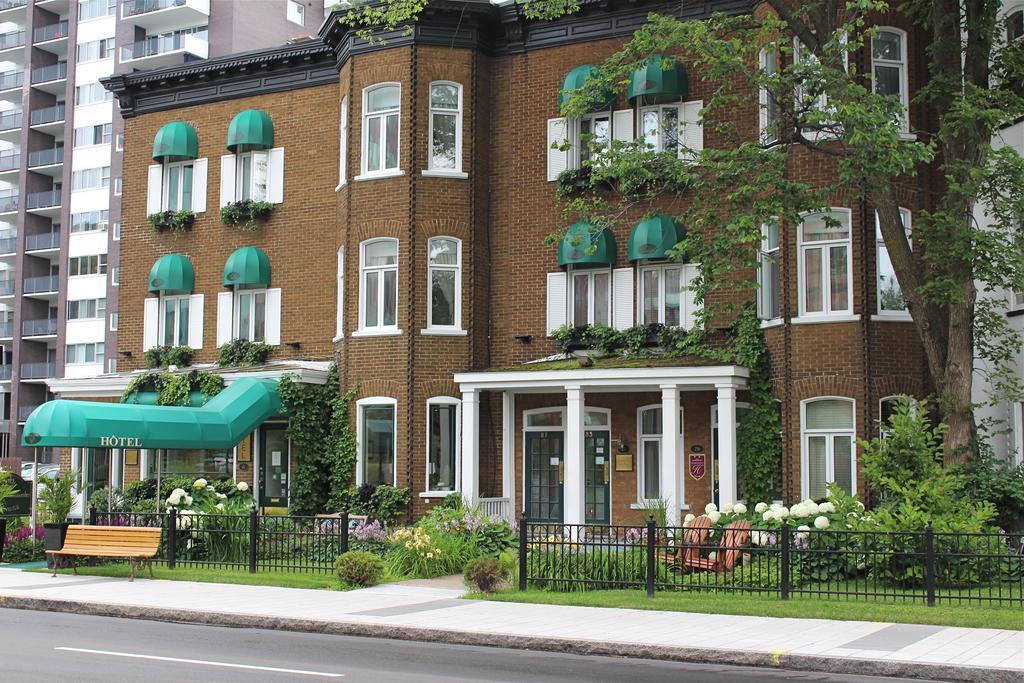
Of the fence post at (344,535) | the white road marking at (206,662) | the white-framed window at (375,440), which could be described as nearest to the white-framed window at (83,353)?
the white-framed window at (375,440)

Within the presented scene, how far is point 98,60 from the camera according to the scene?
70812 mm

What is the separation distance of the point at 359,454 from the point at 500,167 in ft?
24.6

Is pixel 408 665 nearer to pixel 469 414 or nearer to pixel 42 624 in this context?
pixel 42 624

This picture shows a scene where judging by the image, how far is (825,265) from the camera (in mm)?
23125

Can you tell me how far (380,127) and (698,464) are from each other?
10.8m

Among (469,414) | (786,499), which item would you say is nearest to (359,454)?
(469,414)

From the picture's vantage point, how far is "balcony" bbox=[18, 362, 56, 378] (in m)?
71.7

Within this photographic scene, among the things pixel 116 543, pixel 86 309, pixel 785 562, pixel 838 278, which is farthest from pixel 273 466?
pixel 86 309

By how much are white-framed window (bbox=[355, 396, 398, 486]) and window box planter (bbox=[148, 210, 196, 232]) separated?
8494mm

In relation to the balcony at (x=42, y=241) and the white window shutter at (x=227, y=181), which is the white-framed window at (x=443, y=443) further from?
the balcony at (x=42, y=241)

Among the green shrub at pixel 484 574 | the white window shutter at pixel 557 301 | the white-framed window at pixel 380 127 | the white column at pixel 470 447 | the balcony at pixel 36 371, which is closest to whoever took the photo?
the green shrub at pixel 484 574

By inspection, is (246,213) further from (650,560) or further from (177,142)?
(650,560)

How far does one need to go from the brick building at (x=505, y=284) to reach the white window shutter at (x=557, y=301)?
0.11 ft

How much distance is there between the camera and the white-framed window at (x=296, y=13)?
64.9m
